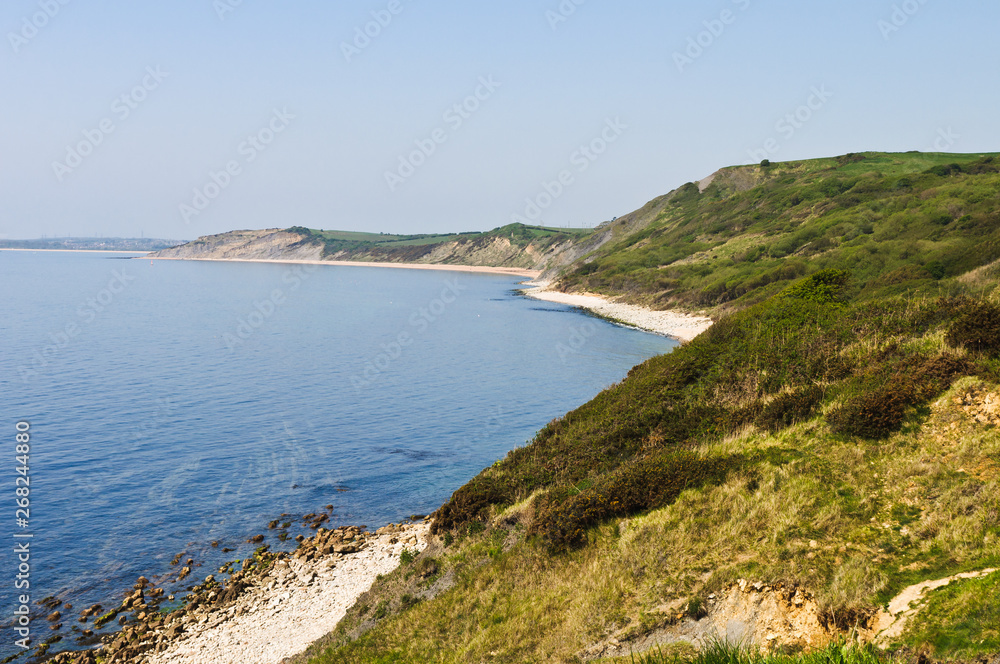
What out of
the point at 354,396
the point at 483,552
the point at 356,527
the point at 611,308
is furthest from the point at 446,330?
the point at 483,552

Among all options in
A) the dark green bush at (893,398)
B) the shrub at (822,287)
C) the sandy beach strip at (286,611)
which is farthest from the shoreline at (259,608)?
the shrub at (822,287)

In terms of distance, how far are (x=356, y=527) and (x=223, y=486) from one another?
784 cm

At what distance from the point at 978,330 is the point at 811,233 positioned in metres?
84.7

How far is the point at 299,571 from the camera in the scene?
20422 mm

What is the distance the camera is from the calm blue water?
2364 cm

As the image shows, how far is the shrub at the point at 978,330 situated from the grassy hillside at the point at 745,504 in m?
0.05

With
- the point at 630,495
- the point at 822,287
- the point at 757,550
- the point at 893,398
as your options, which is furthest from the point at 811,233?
the point at 757,550

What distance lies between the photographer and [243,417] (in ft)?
127

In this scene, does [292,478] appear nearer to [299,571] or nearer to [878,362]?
[299,571]

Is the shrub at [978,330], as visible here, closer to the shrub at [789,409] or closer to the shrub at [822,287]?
the shrub at [789,409]

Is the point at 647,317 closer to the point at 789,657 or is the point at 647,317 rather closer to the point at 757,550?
the point at 757,550

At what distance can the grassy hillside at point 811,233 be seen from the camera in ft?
190

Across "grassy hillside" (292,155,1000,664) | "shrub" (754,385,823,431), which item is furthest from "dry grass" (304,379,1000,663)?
"shrub" (754,385,823,431)

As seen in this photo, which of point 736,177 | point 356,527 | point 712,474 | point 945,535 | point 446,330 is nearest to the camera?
point 945,535
